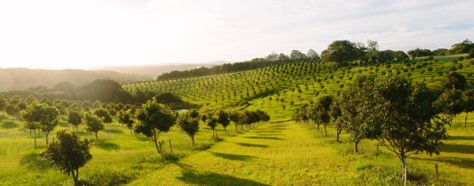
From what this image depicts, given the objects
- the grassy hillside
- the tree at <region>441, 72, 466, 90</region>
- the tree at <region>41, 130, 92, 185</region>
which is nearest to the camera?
the tree at <region>41, 130, 92, 185</region>

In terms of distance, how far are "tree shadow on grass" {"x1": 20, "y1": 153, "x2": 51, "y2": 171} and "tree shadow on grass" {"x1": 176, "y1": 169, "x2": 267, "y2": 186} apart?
19536mm

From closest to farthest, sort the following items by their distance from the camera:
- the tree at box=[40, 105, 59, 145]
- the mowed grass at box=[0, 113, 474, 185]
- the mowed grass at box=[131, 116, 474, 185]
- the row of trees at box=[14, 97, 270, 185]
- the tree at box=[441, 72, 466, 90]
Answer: the mowed grass at box=[131, 116, 474, 185], the row of trees at box=[14, 97, 270, 185], the mowed grass at box=[0, 113, 474, 185], the tree at box=[40, 105, 59, 145], the tree at box=[441, 72, 466, 90]

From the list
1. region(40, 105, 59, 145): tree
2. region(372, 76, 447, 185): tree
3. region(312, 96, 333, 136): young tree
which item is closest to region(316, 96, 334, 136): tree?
region(312, 96, 333, 136): young tree

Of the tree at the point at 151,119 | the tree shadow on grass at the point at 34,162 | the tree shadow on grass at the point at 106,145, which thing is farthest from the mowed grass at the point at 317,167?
the tree shadow on grass at the point at 106,145

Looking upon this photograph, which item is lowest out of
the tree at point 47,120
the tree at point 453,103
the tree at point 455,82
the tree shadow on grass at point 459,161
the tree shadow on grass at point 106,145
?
the tree shadow on grass at point 106,145

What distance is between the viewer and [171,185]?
1426 inches

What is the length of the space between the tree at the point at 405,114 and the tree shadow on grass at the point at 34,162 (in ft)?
138

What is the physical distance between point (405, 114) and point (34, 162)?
4860 cm

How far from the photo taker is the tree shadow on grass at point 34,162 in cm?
4183

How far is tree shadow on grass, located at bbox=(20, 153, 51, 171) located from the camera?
41.8m

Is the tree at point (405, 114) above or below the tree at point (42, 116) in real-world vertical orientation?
above

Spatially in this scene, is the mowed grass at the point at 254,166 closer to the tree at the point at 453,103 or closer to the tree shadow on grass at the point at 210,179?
the tree shadow on grass at the point at 210,179

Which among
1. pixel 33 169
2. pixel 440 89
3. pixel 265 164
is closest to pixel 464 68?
pixel 440 89

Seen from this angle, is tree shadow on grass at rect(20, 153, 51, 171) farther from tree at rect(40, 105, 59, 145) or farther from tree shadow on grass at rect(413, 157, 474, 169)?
tree shadow on grass at rect(413, 157, 474, 169)
